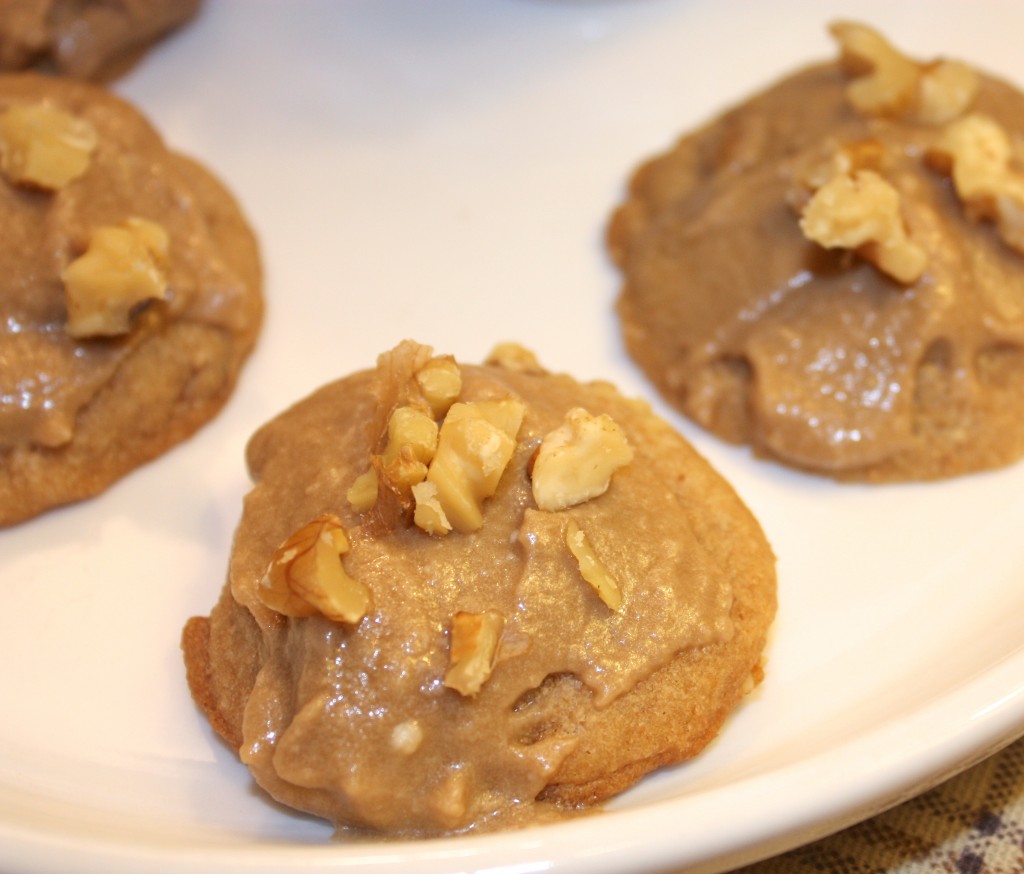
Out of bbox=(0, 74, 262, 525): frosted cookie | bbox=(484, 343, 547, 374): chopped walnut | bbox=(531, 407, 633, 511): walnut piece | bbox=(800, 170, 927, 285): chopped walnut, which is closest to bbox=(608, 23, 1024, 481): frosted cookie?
bbox=(800, 170, 927, 285): chopped walnut

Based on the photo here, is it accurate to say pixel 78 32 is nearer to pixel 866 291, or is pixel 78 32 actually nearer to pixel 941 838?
pixel 866 291

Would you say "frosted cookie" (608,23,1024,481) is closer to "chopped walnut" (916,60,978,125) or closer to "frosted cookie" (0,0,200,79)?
"chopped walnut" (916,60,978,125)

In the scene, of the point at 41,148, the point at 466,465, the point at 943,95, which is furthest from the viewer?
the point at 943,95

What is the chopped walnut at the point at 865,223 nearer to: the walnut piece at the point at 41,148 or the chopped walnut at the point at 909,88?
the chopped walnut at the point at 909,88

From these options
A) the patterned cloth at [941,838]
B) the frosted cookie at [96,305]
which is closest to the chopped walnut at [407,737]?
the patterned cloth at [941,838]

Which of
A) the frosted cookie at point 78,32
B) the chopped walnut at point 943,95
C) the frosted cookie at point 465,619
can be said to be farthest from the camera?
the frosted cookie at point 78,32

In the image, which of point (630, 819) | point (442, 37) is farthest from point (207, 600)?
point (442, 37)

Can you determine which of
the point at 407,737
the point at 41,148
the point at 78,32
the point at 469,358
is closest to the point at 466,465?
the point at 407,737
